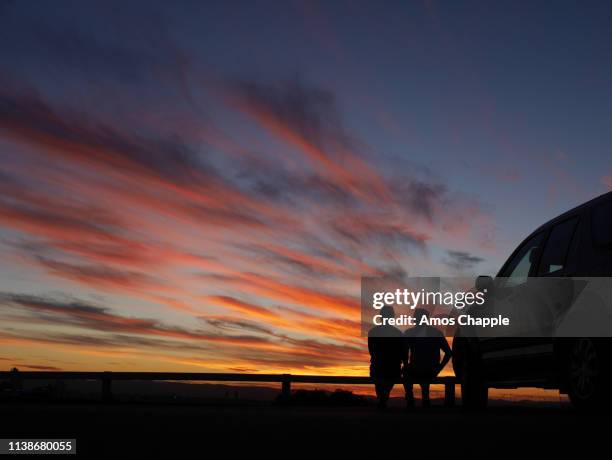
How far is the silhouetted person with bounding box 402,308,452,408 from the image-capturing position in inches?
632

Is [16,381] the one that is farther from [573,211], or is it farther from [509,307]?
[573,211]

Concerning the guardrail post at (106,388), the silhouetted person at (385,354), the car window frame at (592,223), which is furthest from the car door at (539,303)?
the guardrail post at (106,388)

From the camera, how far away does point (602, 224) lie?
8930mm

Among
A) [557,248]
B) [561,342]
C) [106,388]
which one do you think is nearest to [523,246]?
[557,248]

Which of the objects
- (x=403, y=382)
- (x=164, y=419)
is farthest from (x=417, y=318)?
(x=164, y=419)

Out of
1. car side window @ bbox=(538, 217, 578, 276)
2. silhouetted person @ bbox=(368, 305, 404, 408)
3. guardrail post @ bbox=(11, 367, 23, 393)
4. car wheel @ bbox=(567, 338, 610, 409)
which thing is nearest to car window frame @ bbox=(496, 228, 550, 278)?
car side window @ bbox=(538, 217, 578, 276)

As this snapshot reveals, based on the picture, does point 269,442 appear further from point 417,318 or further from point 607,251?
point 417,318

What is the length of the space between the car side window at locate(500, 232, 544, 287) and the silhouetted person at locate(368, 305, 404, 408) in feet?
16.2

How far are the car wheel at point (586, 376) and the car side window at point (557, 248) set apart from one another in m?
0.92

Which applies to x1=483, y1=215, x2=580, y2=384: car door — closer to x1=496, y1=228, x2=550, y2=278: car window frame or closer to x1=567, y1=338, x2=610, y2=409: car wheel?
x1=496, y1=228, x2=550, y2=278: car window frame

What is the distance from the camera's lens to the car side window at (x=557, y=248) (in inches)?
379

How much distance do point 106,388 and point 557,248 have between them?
11413mm

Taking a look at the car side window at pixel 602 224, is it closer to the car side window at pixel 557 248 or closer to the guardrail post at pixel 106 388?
the car side window at pixel 557 248

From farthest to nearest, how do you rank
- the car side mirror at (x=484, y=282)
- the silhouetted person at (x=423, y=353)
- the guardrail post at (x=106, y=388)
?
the guardrail post at (x=106, y=388) < the silhouetted person at (x=423, y=353) < the car side mirror at (x=484, y=282)
